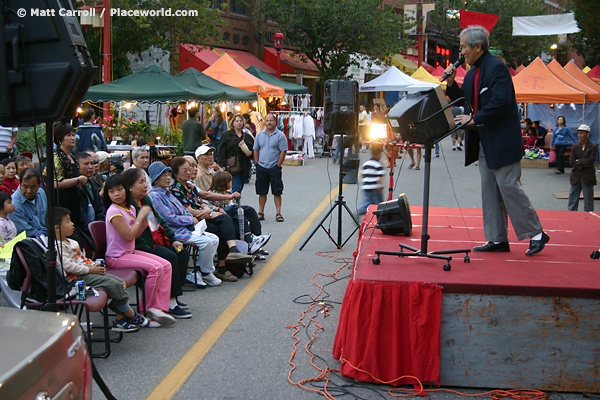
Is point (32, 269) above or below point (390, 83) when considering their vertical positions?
below

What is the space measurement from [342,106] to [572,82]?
16.1 meters

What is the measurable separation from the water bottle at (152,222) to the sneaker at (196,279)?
1.07 meters

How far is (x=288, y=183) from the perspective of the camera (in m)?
15.9

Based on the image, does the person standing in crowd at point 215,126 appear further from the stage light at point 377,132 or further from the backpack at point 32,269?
the backpack at point 32,269

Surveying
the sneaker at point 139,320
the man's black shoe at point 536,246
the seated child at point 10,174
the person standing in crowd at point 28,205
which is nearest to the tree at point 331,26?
→ the seated child at point 10,174

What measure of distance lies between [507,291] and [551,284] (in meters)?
0.32

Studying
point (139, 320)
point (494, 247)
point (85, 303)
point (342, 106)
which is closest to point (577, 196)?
point (342, 106)

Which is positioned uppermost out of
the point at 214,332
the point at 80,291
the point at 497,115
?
the point at 497,115

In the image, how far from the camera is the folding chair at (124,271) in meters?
5.38

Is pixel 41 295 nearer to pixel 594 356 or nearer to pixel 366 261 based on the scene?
pixel 366 261

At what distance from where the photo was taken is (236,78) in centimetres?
2119

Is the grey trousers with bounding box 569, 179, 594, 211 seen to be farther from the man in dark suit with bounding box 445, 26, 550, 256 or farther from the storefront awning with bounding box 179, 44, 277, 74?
the storefront awning with bounding box 179, 44, 277, 74

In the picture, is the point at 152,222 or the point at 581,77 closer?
the point at 152,222

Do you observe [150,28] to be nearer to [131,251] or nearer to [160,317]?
[131,251]
